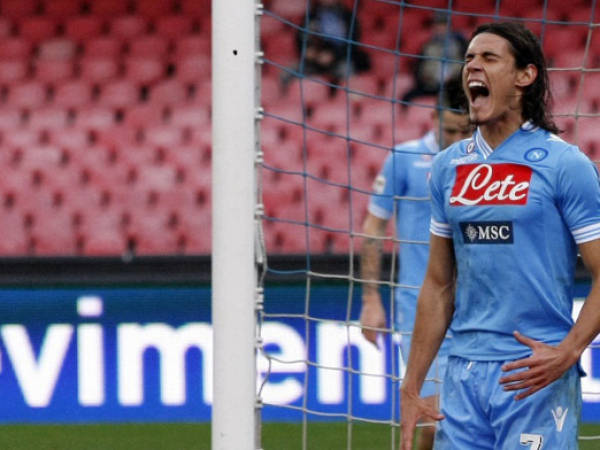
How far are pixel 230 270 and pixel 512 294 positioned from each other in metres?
0.89

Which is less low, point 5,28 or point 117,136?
point 5,28

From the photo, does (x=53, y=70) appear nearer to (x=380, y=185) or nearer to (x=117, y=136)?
(x=117, y=136)

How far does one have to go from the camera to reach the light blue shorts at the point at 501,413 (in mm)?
2842

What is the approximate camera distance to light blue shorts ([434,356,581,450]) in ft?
9.32

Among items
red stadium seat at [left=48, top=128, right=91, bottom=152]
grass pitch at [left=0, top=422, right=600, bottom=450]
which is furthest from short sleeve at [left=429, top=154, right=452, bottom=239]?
red stadium seat at [left=48, top=128, right=91, bottom=152]

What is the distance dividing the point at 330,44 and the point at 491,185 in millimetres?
5589

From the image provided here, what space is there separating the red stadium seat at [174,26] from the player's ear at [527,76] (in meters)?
6.46

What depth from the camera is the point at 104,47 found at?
907 centimetres

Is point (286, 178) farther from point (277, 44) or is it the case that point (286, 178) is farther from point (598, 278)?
point (598, 278)

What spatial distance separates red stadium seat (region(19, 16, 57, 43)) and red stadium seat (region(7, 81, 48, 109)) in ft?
1.52

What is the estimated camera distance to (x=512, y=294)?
9.48ft

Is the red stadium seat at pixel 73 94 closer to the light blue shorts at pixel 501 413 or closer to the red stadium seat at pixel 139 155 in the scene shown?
the red stadium seat at pixel 139 155

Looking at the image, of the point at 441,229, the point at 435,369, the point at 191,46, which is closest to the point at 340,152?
the point at 191,46

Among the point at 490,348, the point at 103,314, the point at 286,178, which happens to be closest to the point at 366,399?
the point at 103,314
